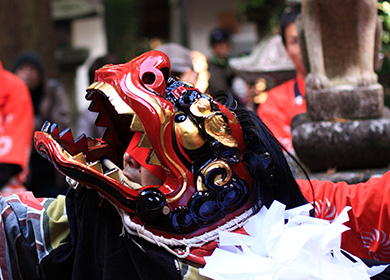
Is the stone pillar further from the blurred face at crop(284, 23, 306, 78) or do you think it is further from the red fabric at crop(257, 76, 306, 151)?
the blurred face at crop(284, 23, 306, 78)

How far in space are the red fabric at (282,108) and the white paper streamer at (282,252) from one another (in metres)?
1.79

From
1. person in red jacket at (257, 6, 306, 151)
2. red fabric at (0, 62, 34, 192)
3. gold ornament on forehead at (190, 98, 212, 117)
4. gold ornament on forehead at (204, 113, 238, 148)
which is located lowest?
red fabric at (0, 62, 34, 192)

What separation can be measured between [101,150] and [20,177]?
2453 mm

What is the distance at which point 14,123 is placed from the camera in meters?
4.14

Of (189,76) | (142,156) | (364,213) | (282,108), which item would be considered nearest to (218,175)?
(142,156)

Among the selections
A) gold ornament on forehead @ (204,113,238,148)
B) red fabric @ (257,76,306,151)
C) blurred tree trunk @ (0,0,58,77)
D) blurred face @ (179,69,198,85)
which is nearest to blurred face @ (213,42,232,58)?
blurred tree trunk @ (0,0,58,77)

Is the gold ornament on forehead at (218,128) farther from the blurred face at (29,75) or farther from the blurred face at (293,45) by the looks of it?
the blurred face at (29,75)

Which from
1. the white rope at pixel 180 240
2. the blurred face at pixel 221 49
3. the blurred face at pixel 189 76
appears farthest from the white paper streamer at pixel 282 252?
the blurred face at pixel 221 49

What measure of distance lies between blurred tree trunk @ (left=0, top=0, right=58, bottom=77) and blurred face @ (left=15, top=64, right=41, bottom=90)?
151 cm

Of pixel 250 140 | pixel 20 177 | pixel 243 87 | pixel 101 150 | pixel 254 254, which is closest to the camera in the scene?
pixel 254 254

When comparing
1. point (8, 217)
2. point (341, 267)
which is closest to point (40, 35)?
point (8, 217)

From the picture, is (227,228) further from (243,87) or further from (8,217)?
(243,87)

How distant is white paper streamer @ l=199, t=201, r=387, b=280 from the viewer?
1.47 meters

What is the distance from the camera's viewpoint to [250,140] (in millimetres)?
1647
